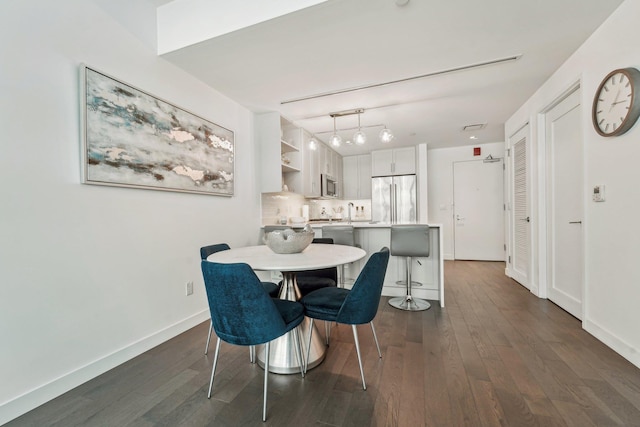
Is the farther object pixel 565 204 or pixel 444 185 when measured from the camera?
pixel 444 185

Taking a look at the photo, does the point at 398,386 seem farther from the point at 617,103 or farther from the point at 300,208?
the point at 300,208

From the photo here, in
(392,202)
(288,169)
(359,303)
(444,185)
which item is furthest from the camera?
(444,185)

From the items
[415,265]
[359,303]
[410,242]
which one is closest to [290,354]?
[359,303]

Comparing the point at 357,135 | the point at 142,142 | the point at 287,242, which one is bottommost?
the point at 287,242

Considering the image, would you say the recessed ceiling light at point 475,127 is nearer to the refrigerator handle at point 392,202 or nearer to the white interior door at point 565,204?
the white interior door at point 565,204

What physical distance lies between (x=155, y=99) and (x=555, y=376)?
3.57 metres

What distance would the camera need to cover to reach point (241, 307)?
1.37m

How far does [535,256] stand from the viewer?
3275mm

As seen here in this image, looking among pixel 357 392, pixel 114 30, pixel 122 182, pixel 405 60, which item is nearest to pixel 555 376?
pixel 357 392

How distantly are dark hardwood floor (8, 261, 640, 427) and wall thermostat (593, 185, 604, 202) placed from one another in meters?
1.14

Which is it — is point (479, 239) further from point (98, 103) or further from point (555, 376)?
point (98, 103)

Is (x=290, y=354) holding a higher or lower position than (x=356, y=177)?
lower

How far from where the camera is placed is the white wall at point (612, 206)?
1.78 meters

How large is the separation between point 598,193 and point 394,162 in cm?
378
